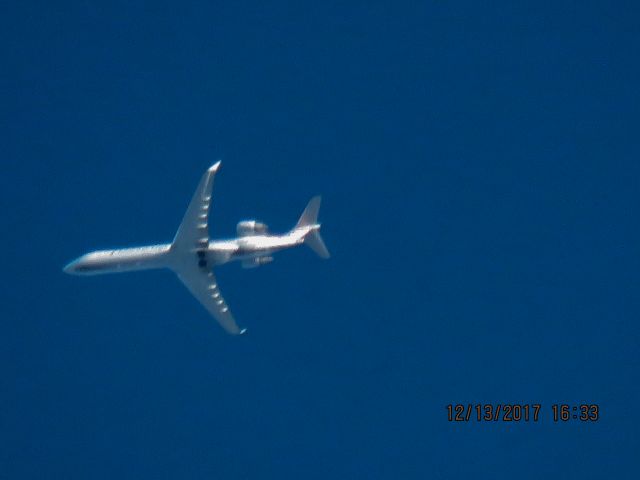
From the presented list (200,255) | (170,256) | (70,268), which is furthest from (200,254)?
(70,268)

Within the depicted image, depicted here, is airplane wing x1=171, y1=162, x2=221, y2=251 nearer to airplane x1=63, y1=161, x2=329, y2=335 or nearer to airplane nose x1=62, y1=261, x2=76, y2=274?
airplane x1=63, y1=161, x2=329, y2=335

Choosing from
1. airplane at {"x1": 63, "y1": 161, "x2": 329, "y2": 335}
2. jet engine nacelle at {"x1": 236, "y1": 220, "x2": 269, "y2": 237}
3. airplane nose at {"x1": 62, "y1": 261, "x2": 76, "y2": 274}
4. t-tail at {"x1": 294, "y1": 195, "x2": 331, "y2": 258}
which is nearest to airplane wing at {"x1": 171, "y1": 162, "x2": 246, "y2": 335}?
airplane at {"x1": 63, "y1": 161, "x2": 329, "y2": 335}

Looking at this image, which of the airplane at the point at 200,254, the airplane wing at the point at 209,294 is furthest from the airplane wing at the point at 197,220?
the airplane wing at the point at 209,294

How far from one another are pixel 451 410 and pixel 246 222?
92.0 feet

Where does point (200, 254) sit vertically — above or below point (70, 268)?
above

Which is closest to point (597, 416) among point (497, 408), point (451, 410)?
point (497, 408)

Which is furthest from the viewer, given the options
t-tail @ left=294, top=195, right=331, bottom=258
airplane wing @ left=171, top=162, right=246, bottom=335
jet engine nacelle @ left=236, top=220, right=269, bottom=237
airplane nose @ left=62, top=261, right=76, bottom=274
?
t-tail @ left=294, top=195, right=331, bottom=258

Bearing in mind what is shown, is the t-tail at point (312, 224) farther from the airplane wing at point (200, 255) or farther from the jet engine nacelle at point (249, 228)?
the airplane wing at point (200, 255)

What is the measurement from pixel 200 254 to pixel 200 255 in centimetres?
8

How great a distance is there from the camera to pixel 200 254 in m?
43.0

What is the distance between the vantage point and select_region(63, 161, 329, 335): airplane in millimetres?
41094

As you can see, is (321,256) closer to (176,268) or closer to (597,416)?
(176,268)

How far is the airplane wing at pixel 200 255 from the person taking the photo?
136 ft

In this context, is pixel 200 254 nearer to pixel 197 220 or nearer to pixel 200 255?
pixel 200 255
